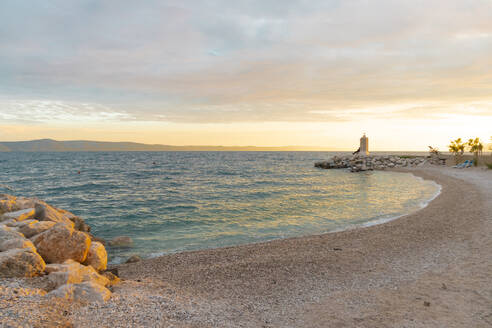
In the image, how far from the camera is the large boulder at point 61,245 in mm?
6953

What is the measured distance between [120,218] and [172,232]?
493 centimetres

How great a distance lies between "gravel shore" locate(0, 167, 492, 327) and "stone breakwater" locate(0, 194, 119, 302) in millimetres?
364

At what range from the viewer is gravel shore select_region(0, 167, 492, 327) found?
17.0ft

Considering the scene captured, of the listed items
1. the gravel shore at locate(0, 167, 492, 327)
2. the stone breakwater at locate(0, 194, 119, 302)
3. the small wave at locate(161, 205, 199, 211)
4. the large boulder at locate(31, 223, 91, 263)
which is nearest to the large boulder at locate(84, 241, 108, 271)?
the stone breakwater at locate(0, 194, 119, 302)

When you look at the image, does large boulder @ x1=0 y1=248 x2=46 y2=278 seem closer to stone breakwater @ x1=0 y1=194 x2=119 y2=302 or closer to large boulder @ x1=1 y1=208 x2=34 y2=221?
stone breakwater @ x1=0 y1=194 x2=119 y2=302

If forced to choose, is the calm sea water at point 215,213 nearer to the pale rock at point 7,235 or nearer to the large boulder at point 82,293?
the pale rock at point 7,235

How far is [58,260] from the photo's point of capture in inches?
272

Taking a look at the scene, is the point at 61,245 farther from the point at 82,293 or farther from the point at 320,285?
the point at 320,285

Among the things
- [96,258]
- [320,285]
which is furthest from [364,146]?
[96,258]

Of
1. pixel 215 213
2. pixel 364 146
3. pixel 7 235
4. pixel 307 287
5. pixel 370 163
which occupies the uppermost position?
pixel 364 146

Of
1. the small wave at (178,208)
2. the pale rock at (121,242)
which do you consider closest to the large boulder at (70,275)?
the pale rock at (121,242)

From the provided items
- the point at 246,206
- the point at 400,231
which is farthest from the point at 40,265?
the point at 246,206

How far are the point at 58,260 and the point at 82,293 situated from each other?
7.26ft

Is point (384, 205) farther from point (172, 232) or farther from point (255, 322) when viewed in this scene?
point (255, 322)
